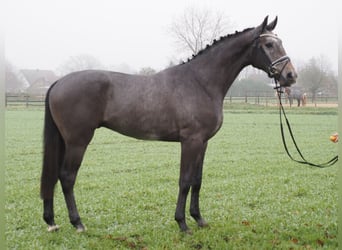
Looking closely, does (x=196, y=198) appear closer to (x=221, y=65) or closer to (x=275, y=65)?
(x=221, y=65)

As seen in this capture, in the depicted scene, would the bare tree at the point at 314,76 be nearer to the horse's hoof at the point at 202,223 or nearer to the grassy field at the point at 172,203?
the grassy field at the point at 172,203

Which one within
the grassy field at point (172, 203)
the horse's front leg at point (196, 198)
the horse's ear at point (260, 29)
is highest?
the horse's ear at point (260, 29)

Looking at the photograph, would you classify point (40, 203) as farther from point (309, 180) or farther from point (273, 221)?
point (309, 180)

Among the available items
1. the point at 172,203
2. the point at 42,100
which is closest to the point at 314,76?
the point at 42,100

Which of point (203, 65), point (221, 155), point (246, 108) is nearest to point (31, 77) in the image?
point (246, 108)

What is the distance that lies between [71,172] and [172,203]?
6.00ft

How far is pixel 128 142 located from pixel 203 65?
9.60 metres

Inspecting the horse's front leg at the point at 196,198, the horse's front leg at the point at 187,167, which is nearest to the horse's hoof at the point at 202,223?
the horse's front leg at the point at 196,198

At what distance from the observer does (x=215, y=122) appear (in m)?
4.14

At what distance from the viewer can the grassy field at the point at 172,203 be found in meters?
3.96

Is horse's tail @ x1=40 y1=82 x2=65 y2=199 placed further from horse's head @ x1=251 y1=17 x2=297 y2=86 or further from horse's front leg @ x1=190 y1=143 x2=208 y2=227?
horse's head @ x1=251 y1=17 x2=297 y2=86

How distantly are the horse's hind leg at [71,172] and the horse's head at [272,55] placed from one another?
2377mm

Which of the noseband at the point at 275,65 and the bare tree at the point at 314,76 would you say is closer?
the noseband at the point at 275,65

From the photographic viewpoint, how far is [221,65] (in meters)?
4.30
